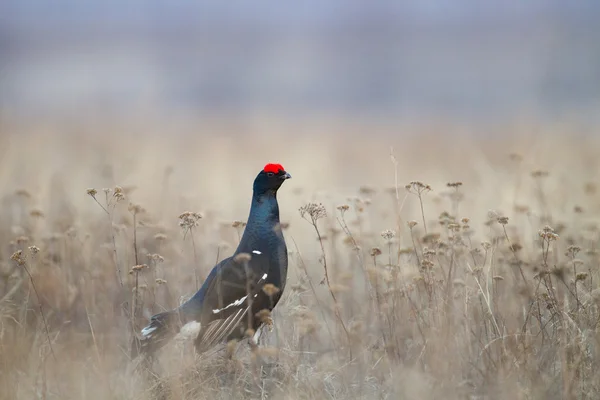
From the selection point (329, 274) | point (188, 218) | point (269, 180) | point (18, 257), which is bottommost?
point (329, 274)

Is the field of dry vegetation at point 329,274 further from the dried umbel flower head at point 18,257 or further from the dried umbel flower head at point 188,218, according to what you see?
the dried umbel flower head at point 188,218

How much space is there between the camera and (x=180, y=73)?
4175 centimetres

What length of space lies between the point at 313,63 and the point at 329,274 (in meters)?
39.0

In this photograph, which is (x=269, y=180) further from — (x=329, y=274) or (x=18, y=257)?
(x=329, y=274)

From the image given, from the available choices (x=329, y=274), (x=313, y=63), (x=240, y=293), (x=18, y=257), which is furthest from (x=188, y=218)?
(x=313, y=63)

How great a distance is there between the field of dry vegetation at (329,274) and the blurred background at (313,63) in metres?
8.42

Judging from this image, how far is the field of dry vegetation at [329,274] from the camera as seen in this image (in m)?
4.51

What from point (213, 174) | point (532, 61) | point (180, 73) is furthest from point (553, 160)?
point (180, 73)

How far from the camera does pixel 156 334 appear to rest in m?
4.89

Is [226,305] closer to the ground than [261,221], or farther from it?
closer to the ground

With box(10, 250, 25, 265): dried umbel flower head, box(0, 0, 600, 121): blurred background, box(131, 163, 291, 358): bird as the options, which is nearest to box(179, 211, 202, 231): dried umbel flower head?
box(131, 163, 291, 358): bird

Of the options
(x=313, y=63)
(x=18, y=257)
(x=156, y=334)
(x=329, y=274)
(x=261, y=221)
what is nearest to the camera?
(x=18, y=257)

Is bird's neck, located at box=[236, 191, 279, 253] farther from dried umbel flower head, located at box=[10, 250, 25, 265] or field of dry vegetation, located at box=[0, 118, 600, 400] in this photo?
dried umbel flower head, located at box=[10, 250, 25, 265]

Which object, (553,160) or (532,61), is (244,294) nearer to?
(553,160)
